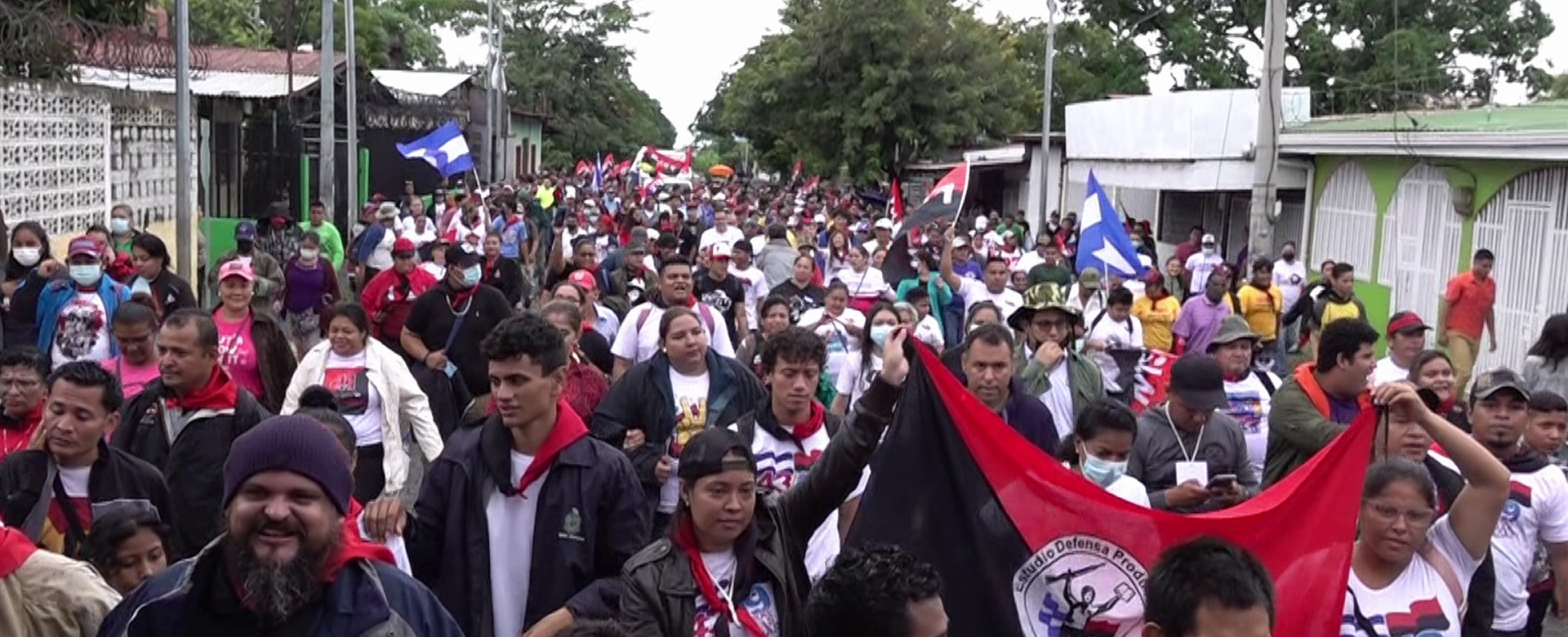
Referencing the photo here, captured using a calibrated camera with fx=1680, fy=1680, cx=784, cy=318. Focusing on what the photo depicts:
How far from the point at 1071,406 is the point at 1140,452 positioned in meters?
1.39

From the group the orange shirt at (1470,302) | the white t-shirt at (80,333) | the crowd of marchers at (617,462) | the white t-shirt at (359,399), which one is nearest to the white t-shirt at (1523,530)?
the crowd of marchers at (617,462)

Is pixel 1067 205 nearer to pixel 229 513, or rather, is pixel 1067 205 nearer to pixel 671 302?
pixel 671 302

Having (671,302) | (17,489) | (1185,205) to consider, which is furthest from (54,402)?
(1185,205)

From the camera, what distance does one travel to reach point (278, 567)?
2.95m

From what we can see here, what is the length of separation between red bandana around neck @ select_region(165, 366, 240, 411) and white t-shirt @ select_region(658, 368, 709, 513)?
1.60m

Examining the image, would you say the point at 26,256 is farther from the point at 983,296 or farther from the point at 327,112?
the point at 327,112

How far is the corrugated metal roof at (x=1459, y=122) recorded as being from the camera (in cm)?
1788

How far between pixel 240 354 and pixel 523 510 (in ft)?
11.2

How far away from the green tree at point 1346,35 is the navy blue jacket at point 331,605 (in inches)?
1738

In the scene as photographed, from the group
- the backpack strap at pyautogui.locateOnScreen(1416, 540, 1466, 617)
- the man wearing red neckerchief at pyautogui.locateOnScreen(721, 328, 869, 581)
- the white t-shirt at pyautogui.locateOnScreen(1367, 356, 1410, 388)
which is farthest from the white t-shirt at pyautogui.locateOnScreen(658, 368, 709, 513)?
the white t-shirt at pyautogui.locateOnScreen(1367, 356, 1410, 388)

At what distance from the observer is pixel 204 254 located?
2003cm

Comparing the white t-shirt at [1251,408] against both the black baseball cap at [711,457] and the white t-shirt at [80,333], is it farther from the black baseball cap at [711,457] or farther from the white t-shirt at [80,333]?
the white t-shirt at [80,333]

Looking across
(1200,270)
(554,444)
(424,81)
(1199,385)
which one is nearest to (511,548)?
(554,444)

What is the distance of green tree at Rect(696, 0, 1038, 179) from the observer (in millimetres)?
40594
